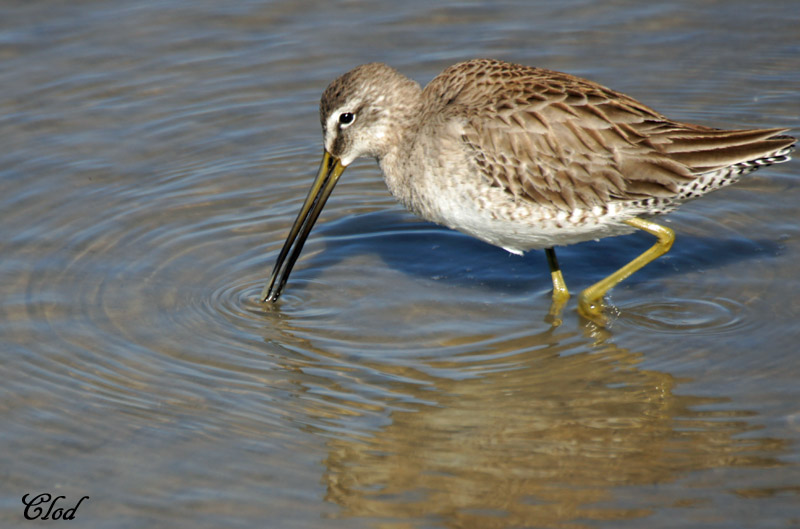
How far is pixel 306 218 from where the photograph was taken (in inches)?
263

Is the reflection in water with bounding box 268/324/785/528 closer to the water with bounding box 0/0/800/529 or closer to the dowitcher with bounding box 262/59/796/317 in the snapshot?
the water with bounding box 0/0/800/529

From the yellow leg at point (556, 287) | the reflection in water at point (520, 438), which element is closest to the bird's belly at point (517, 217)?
the yellow leg at point (556, 287)

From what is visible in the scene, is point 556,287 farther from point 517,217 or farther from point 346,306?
point 346,306

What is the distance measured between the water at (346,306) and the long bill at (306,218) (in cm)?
14

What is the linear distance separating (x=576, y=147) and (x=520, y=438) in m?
1.74

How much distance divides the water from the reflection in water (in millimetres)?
16

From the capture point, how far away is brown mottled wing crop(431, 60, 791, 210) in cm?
586

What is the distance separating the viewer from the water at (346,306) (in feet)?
15.5

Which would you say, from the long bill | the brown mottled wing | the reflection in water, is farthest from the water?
the brown mottled wing

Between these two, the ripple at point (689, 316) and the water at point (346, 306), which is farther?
the ripple at point (689, 316)

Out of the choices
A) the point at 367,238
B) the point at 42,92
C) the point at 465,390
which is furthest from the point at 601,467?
the point at 42,92

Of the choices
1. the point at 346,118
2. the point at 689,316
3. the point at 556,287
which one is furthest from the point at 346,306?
the point at 689,316

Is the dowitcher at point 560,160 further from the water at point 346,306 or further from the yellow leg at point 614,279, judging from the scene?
the water at point 346,306

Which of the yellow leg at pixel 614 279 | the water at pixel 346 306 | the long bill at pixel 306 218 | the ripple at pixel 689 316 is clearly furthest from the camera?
the long bill at pixel 306 218
